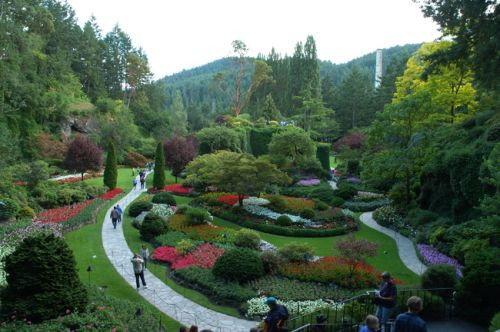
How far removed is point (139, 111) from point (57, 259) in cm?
5996

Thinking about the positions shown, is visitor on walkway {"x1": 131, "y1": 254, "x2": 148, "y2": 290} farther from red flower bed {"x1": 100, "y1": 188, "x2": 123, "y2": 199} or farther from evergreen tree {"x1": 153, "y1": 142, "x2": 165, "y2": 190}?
evergreen tree {"x1": 153, "y1": 142, "x2": 165, "y2": 190}

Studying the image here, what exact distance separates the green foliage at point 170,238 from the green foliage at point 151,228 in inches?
15.9

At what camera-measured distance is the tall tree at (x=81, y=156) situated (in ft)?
110

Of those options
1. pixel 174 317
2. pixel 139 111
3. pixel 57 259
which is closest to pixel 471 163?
pixel 174 317

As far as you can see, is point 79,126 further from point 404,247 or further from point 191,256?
point 404,247

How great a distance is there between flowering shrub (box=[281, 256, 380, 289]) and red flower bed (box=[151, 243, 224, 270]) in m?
3.12

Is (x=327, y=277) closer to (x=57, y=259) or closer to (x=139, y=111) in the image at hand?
(x=57, y=259)

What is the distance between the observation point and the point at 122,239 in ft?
67.5

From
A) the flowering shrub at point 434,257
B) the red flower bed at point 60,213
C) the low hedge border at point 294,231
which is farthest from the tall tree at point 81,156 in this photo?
the flowering shrub at point 434,257

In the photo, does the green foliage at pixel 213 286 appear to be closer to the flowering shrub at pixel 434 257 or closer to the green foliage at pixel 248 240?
the green foliage at pixel 248 240

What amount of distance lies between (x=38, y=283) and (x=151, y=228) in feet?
35.9

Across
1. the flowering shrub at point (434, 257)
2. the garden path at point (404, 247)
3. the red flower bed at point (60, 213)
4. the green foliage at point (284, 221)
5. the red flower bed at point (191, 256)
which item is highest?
the red flower bed at point (60, 213)

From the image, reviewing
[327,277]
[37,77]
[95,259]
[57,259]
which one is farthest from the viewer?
[37,77]

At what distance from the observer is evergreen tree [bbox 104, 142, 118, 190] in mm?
32625
